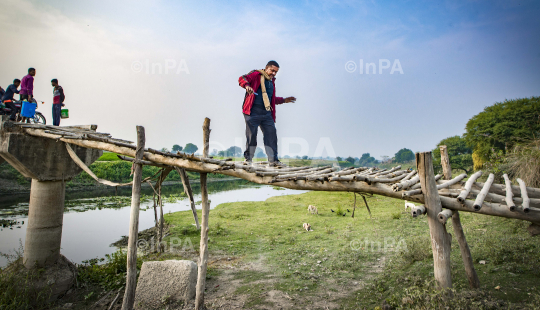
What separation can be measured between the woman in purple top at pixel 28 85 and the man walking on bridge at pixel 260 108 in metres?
6.72

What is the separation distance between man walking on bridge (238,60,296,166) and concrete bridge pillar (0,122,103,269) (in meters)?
4.41

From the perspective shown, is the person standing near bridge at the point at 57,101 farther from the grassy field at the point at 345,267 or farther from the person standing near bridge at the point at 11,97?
the grassy field at the point at 345,267

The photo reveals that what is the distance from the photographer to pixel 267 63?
6.36 m

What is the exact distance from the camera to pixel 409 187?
11.6 ft

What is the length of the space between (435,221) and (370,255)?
4.26m

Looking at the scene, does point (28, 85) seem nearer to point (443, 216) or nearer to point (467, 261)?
point (443, 216)

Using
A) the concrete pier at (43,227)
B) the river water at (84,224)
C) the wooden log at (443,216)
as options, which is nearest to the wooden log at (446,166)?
the wooden log at (443,216)

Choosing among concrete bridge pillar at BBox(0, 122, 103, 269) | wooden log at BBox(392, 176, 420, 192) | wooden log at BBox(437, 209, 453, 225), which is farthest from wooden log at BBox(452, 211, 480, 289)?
concrete bridge pillar at BBox(0, 122, 103, 269)

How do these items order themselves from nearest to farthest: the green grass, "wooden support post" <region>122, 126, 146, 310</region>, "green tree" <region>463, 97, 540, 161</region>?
the green grass
"wooden support post" <region>122, 126, 146, 310</region>
"green tree" <region>463, 97, 540, 161</region>

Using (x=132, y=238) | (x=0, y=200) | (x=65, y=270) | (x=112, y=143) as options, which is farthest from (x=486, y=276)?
(x=0, y=200)

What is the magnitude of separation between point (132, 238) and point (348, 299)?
13.1 ft

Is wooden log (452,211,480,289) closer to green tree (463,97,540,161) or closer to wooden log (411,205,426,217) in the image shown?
wooden log (411,205,426,217)

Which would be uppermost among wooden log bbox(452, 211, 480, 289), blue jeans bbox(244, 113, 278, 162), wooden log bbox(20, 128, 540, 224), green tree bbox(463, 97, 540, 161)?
green tree bbox(463, 97, 540, 161)

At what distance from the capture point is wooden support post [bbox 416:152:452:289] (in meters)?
3.42
